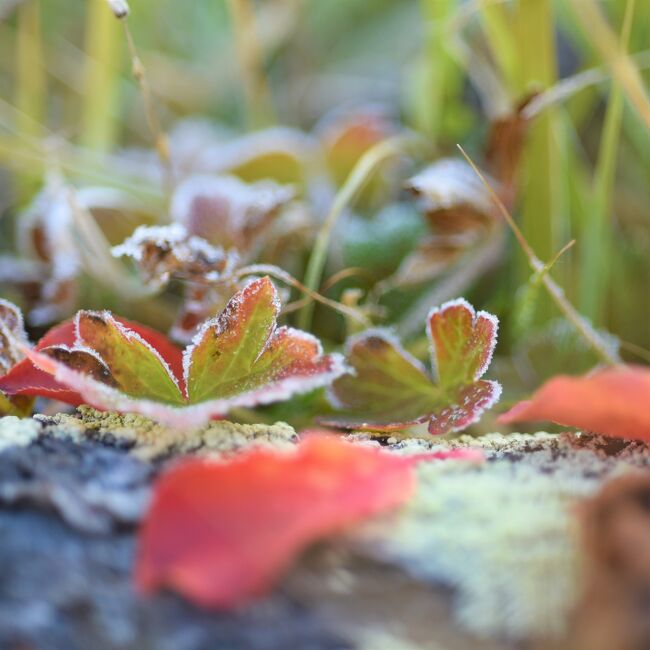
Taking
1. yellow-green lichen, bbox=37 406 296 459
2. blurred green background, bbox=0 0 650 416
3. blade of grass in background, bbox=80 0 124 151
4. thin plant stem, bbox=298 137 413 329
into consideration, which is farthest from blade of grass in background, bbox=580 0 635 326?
blade of grass in background, bbox=80 0 124 151

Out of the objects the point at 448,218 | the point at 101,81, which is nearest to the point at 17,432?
the point at 448,218

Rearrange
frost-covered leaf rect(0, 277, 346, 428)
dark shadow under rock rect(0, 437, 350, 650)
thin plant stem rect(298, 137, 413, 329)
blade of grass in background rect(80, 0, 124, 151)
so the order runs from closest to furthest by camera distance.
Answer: dark shadow under rock rect(0, 437, 350, 650) → frost-covered leaf rect(0, 277, 346, 428) → thin plant stem rect(298, 137, 413, 329) → blade of grass in background rect(80, 0, 124, 151)

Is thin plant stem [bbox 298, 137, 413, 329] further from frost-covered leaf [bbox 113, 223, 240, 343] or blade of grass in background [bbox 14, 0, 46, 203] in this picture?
blade of grass in background [bbox 14, 0, 46, 203]

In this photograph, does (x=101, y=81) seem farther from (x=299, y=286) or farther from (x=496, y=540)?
(x=496, y=540)

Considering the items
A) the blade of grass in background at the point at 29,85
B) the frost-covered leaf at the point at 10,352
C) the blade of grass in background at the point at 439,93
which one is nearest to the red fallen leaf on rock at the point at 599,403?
the frost-covered leaf at the point at 10,352

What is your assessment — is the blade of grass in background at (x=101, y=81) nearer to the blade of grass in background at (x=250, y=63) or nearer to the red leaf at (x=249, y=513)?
the blade of grass in background at (x=250, y=63)

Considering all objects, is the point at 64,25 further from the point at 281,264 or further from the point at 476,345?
the point at 476,345
